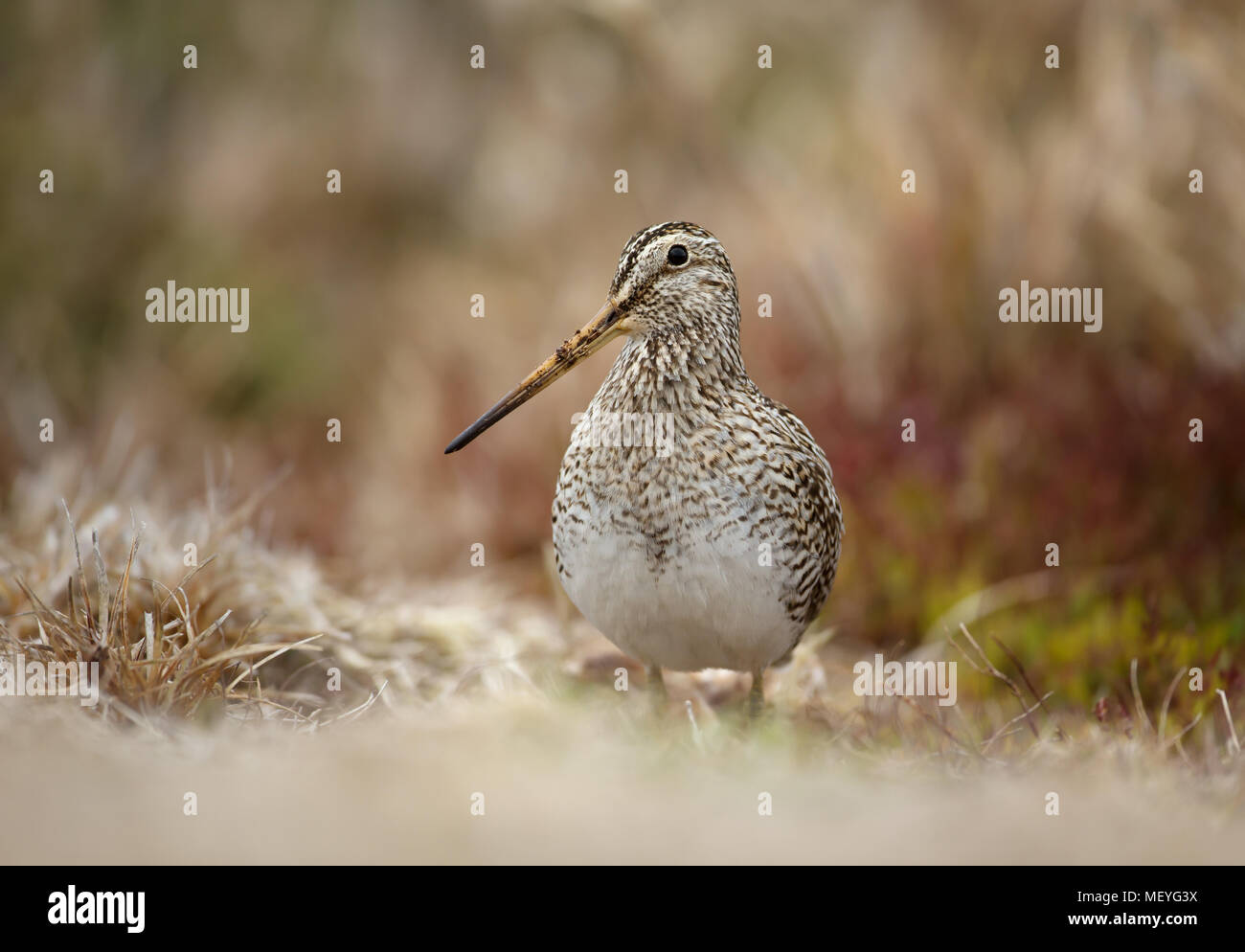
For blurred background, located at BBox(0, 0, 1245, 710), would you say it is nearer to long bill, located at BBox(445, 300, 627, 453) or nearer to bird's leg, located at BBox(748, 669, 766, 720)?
long bill, located at BBox(445, 300, 627, 453)

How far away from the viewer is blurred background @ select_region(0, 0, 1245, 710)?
19.6 ft

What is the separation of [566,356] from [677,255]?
509 mm

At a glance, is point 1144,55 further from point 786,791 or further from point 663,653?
point 786,791

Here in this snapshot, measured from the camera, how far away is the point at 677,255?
14.0ft

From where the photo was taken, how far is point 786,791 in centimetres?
305

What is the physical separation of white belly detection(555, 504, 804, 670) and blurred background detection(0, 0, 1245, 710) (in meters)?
1.44

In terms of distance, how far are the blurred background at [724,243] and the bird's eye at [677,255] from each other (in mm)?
1671

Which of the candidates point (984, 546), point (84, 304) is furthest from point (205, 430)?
point (984, 546)

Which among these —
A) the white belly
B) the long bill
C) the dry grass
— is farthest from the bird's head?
the dry grass

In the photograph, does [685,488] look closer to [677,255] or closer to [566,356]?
[566,356]

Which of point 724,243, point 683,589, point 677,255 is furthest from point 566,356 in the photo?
point 724,243

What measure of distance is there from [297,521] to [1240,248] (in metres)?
5.39

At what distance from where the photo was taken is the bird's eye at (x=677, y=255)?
4.26m

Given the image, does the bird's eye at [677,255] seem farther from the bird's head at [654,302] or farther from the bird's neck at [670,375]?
the bird's neck at [670,375]
